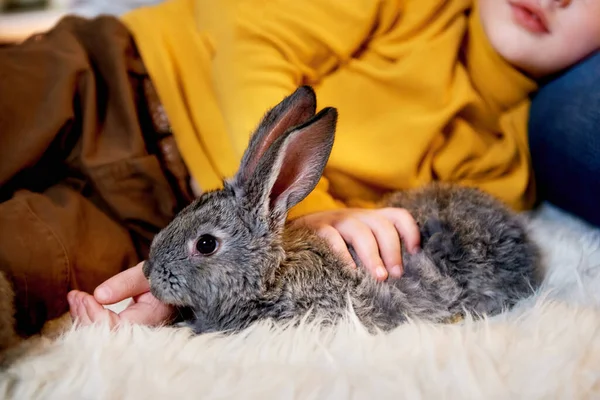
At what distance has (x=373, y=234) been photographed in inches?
30.9

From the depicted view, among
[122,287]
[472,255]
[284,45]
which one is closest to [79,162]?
[122,287]

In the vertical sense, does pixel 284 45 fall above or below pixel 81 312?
above

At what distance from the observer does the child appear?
1.00m

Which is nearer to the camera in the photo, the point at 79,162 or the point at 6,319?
the point at 6,319

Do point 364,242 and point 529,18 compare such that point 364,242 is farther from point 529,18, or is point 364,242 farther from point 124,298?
point 529,18

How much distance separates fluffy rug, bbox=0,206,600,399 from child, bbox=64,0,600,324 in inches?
14.3

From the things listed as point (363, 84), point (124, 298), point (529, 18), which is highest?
point (529, 18)

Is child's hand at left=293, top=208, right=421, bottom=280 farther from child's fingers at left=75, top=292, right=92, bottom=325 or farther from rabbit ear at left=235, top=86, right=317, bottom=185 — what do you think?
child's fingers at left=75, top=292, right=92, bottom=325

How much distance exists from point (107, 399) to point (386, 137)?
2.31ft

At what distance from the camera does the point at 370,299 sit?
0.69 metres

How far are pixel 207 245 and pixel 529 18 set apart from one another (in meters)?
0.76

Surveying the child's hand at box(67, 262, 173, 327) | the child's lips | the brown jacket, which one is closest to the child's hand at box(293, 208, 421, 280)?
the child's hand at box(67, 262, 173, 327)

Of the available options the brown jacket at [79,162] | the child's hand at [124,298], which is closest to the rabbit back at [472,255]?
the child's hand at [124,298]

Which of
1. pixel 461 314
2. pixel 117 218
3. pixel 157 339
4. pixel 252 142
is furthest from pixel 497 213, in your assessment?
pixel 117 218
